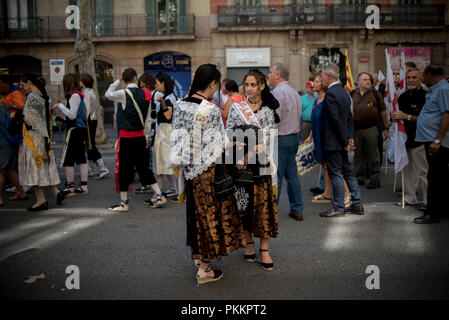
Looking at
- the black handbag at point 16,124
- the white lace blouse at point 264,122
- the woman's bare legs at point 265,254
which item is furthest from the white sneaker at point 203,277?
the black handbag at point 16,124

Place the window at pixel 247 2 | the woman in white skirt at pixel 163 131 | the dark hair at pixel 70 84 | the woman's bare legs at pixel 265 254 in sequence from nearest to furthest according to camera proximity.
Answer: the woman's bare legs at pixel 265 254
the woman in white skirt at pixel 163 131
the dark hair at pixel 70 84
the window at pixel 247 2

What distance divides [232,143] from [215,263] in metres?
1.33

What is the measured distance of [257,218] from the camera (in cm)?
435

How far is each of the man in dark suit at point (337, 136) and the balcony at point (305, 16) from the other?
18.9m

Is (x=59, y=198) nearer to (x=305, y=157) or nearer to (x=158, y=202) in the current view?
(x=158, y=202)

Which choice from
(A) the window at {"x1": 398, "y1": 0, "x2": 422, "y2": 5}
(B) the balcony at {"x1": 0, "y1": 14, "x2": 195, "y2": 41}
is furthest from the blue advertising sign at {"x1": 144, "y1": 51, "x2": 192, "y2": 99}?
(A) the window at {"x1": 398, "y1": 0, "x2": 422, "y2": 5}

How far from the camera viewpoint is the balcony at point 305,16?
2406 cm

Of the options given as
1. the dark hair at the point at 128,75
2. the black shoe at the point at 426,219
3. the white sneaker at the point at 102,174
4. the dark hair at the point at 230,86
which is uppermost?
the dark hair at the point at 128,75

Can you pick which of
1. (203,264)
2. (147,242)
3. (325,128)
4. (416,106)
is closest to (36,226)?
(147,242)

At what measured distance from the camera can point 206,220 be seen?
3.94 metres

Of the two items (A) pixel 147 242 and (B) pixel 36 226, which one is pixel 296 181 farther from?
(B) pixel 36 226

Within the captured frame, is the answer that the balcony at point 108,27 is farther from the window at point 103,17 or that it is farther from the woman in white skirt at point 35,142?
the woman in white skirt at point 35,142

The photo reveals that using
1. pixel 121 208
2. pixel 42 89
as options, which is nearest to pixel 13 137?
pixel 42 89

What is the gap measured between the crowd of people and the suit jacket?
15 mm
